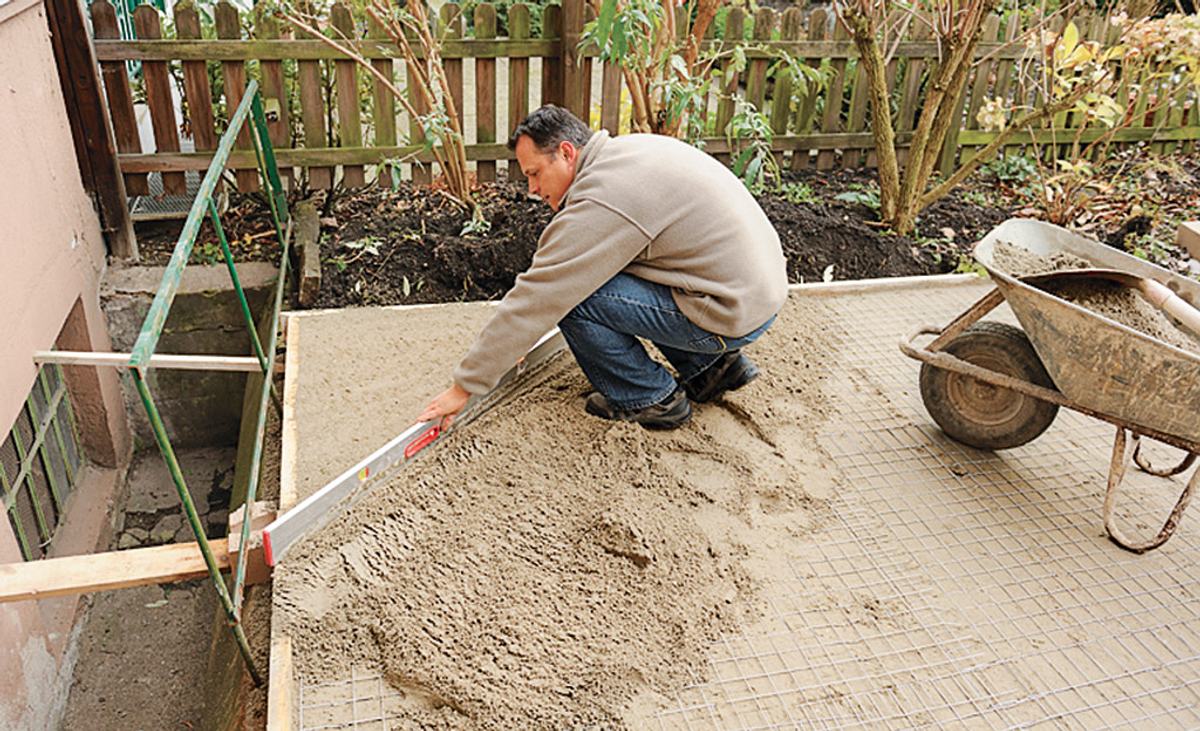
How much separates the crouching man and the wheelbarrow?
67 cm

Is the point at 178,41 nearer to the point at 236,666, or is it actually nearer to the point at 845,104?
the point at 236,666

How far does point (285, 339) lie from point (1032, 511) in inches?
113

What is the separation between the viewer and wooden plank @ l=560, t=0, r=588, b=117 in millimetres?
4691

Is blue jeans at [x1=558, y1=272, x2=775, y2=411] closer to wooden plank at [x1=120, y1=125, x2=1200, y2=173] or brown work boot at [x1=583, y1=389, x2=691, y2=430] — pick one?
brown work boot at [x1=583, y1=389, x2=691, y2=430]

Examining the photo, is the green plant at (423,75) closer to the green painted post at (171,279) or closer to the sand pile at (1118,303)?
the green painted post at (171,279)

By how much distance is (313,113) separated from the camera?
15.5ft

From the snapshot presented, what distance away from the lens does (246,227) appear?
4777mm

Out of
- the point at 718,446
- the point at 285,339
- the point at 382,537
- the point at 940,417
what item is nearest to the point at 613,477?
the point at 718,446

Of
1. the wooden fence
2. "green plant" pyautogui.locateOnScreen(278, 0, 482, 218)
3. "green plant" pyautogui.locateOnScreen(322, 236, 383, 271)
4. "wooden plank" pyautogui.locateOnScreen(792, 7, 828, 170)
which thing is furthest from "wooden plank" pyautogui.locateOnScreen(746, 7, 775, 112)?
"green plant" pyautogui.locateOnScreen(322, 236, 383, 271)

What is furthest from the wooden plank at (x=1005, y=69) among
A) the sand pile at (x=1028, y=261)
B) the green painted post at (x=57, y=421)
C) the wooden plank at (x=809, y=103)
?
the green painted post at (x=57, y=421)

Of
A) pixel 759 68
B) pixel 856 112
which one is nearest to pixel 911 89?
pixel 856 112

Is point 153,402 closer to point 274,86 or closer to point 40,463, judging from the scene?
point 40,463

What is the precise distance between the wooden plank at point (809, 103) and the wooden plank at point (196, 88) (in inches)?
126

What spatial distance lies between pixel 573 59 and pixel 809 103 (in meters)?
1.53
